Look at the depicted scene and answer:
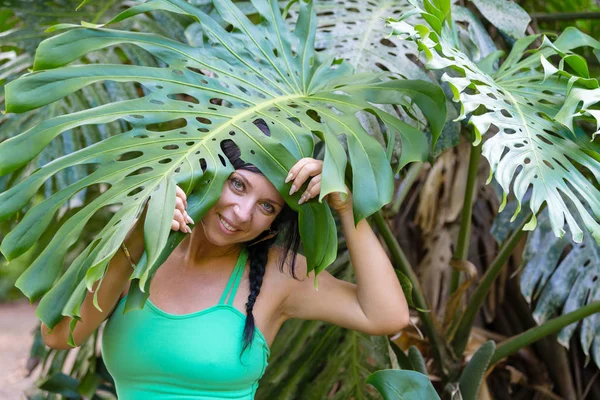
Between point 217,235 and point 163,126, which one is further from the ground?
point 217,235

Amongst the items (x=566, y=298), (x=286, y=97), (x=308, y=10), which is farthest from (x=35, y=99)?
(x=566, y=298)

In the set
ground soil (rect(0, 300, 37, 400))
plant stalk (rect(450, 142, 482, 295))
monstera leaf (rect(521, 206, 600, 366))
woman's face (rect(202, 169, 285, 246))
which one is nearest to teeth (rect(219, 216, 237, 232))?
woman's face (rect(202, 169, 285, 246))

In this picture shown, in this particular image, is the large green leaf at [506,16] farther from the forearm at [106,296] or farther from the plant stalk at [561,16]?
the forearm at [106,296]

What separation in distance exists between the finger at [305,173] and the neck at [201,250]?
20 centimetres

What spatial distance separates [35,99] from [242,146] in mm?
264

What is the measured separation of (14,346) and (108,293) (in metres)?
3.85

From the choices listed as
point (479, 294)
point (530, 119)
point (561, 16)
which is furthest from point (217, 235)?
point (561, 16)

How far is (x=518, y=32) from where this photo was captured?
1.44 meters

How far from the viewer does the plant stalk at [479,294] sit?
1515mm

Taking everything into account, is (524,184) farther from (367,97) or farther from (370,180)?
(367,97)

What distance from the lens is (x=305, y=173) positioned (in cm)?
99

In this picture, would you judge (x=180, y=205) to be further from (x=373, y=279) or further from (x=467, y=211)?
(x=467, y=211)

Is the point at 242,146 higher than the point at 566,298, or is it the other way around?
the point at 242,146

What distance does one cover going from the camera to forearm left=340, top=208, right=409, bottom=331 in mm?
1107
